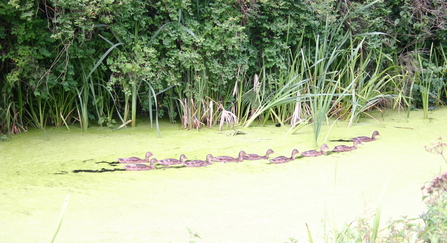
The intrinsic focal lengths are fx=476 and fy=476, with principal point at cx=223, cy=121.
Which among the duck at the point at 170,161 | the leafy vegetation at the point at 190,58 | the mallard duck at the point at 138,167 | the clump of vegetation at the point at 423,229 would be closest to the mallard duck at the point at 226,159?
the duck at the point at 170,161

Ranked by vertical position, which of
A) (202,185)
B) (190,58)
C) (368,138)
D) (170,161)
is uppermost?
(190,58)

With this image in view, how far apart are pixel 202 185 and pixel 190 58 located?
2.46 metres

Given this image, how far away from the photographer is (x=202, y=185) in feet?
12.9

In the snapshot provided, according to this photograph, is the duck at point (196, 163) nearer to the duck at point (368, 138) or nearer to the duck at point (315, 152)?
the duck at point (315, 152)

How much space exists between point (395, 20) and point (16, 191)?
587 cm

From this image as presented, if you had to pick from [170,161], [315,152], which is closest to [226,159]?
[170,161]

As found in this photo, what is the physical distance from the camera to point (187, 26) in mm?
6098

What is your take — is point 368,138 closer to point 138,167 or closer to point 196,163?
point 196,163

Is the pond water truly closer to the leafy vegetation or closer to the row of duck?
the row of duck

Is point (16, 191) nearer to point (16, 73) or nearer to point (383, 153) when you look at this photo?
point (16, 73)

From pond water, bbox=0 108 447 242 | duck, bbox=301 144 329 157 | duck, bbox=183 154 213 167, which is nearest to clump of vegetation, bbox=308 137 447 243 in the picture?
pond water, bbox=0 108 447 242

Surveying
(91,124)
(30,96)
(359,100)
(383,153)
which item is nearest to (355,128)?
(359,100)

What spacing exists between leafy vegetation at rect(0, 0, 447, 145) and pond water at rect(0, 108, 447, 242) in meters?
0.40

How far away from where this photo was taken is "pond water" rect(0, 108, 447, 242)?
2980 millimetres
